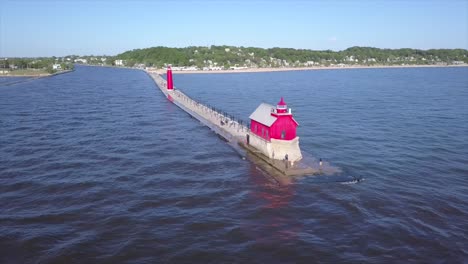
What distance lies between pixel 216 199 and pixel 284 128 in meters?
11.6

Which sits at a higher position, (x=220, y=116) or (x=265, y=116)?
(x=265, y=116)

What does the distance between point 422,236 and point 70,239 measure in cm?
2298

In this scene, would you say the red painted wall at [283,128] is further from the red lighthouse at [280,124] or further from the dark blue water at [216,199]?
the dark blue water at [216,199]

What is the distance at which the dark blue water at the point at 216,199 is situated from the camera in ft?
81.5

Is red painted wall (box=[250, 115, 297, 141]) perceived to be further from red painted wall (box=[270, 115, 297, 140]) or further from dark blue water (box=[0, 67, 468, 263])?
dark blue water (box=[0, 67, 468, 263])

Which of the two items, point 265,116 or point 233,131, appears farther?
Answer: point 233,131

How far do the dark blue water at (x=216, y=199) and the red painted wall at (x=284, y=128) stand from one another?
426 cm

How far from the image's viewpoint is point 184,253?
24.5 m

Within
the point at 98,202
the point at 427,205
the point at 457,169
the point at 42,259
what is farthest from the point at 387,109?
the point at 42,259

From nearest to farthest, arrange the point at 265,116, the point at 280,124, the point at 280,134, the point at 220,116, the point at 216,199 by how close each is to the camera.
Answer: the point at 216,199 < the point at 280,124 < the point at 280,134 < the point at 265,116 < the point at 220,116

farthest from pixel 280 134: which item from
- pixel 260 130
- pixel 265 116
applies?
pixel 260 130

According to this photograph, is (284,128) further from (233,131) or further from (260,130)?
(233,131)

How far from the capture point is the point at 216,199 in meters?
32.6

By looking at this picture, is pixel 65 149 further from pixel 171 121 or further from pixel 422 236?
pixel 422 236
